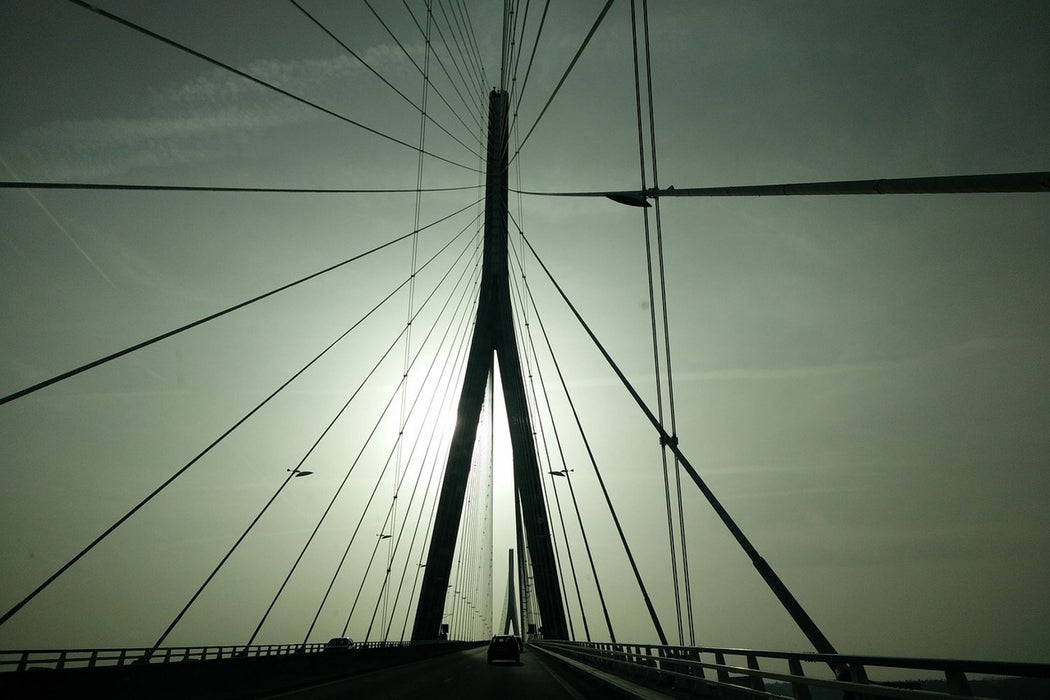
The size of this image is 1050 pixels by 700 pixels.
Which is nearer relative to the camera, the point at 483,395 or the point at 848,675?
the point at 848,675

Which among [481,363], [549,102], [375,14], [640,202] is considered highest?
[481,363]

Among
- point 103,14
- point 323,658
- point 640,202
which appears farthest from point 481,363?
point 103,14

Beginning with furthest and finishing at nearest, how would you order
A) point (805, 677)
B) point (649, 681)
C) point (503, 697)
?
point (649, 681) → point (503, 697) → point (805, 677)

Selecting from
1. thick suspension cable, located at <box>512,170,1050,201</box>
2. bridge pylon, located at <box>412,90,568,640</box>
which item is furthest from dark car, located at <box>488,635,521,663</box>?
thick suspension cable, located at <box>512,170,1050,201</box>

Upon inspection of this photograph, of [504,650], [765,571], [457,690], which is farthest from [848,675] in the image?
[504,650]

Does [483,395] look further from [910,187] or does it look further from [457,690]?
[910,187]

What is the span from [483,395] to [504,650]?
36.9 feet

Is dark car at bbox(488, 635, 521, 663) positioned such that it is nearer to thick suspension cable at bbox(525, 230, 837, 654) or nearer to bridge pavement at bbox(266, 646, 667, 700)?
bridge pavement at bbox(266, 646, 667, 700)

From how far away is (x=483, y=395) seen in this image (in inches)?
1286

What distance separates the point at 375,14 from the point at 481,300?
55.2 ft

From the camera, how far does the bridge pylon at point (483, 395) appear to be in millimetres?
31250

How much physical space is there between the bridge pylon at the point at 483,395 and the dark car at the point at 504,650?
445 cm

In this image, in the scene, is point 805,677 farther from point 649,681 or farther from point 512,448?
point 512,448

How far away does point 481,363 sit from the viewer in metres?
31.9
